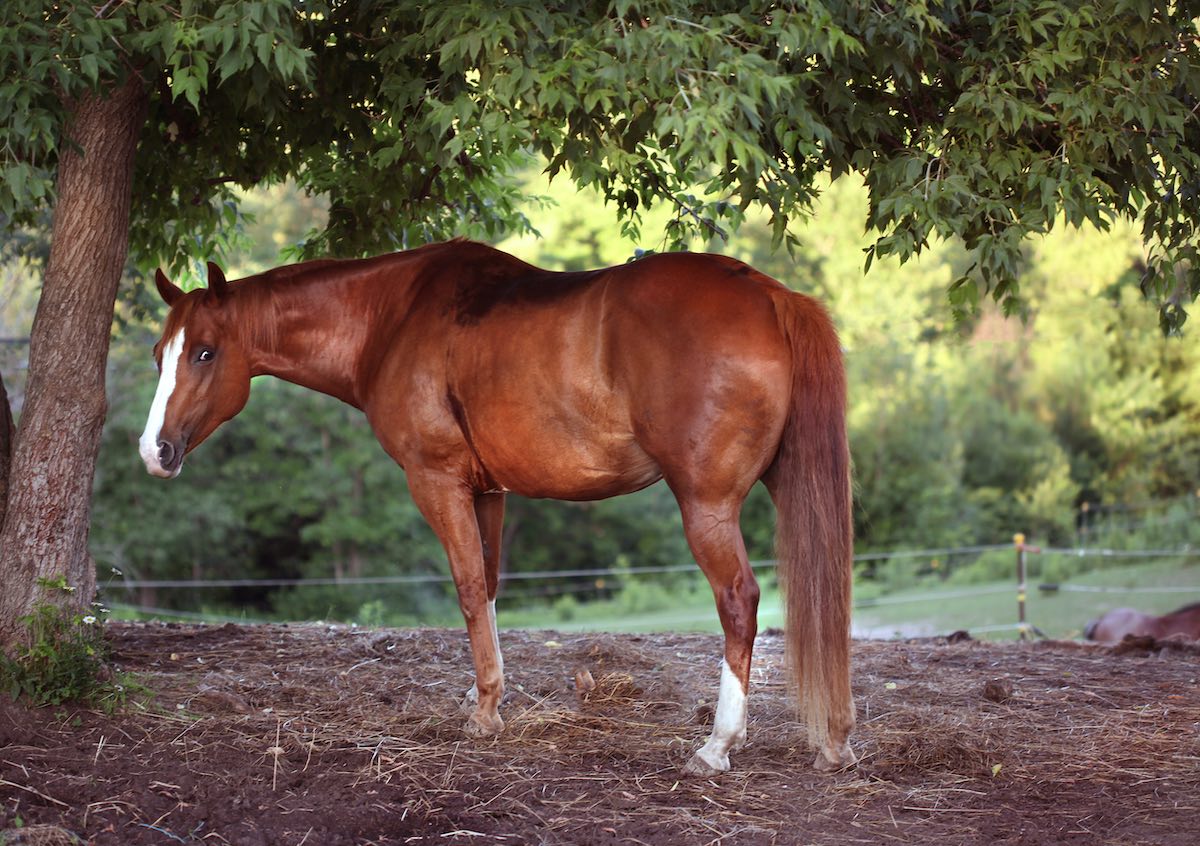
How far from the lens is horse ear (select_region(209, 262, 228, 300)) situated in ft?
16.9

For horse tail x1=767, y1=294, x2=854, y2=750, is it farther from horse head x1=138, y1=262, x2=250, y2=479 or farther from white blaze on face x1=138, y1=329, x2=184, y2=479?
white blaze on face x1=138, y1=329, x2=184, y2=479

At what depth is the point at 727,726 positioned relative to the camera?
172 inches

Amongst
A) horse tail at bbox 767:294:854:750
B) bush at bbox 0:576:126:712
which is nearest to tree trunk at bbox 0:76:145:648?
→ bush at bbox 0:576:126:712

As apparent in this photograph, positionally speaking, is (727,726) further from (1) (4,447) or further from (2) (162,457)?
(1) (4,447)

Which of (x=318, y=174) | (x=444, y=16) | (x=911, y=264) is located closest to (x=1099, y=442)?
(x=911, y=264)

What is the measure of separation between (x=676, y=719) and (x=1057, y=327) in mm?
22489

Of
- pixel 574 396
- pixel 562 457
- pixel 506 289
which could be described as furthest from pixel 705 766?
pixel 506 289

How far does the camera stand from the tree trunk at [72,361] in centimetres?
525

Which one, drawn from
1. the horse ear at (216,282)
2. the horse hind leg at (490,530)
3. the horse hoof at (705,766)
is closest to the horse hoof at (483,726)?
the horse hind leg at (490,530)

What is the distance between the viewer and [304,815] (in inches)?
151

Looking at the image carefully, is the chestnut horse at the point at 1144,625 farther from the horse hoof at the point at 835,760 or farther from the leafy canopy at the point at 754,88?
the horse hoof at the point at 835,760

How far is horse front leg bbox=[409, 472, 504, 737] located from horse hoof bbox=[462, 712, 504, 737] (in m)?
0.01

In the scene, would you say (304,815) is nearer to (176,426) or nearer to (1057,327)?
(176,426)

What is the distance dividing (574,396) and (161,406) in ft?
6.15
